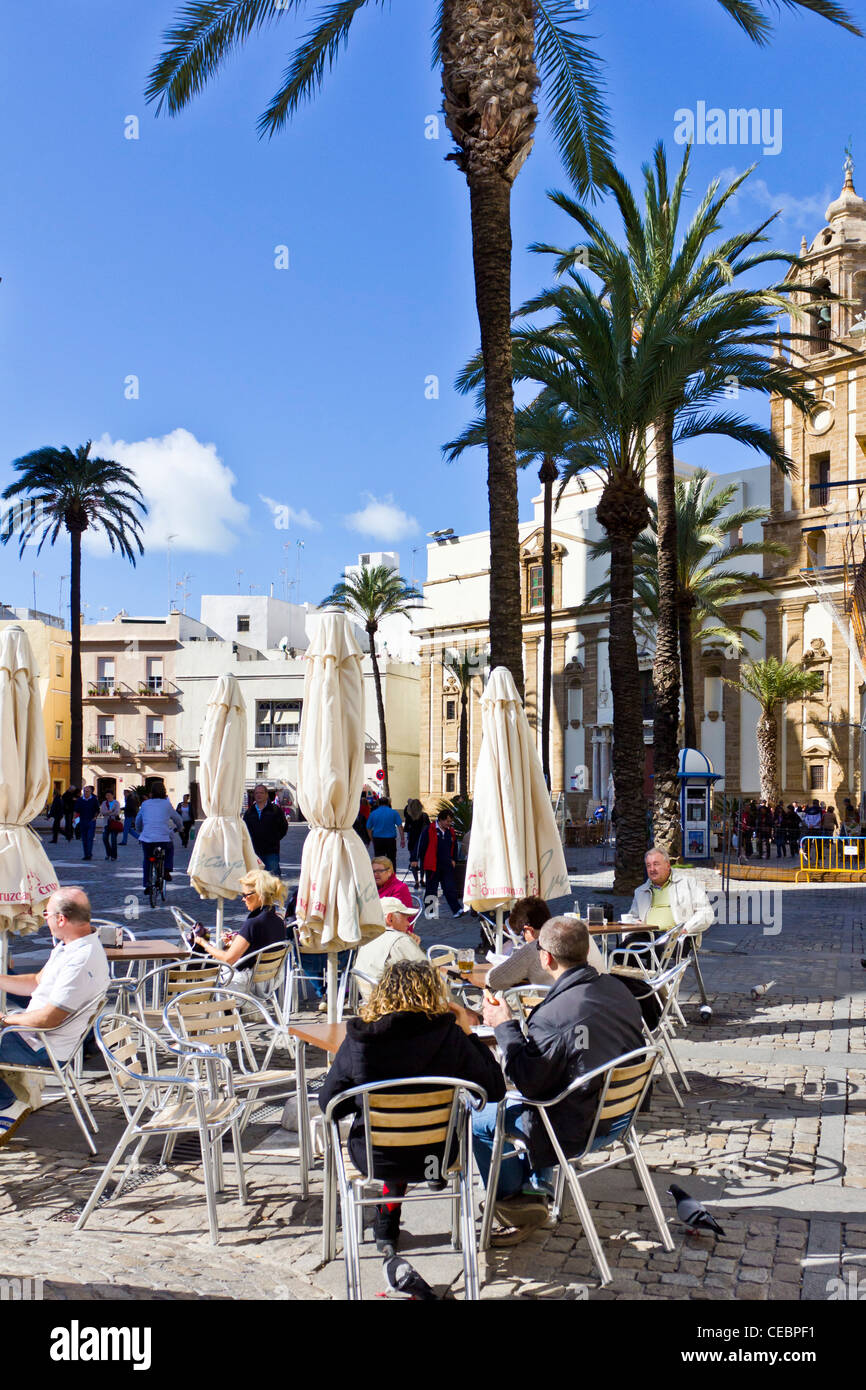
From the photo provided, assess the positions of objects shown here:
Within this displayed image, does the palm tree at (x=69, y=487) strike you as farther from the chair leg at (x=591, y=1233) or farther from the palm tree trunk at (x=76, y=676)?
the chair leg at (x=591, y=1233)

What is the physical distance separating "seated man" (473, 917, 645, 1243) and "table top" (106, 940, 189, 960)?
11.1 ft

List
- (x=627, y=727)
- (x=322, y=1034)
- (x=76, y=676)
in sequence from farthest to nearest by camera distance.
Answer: (x=76, y=676), (x=627, y=727), (x=322, y=1034)

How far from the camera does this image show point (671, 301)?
17344 mm

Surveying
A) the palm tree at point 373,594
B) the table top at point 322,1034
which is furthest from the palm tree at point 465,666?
the table top at point 322,1034

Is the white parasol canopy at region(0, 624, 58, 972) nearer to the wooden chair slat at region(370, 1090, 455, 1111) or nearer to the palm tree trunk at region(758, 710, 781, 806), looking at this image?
the wooden chair slat at region(370, 1090, 455, 1111)

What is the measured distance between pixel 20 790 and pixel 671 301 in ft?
44.8

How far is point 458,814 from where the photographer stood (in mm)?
18016

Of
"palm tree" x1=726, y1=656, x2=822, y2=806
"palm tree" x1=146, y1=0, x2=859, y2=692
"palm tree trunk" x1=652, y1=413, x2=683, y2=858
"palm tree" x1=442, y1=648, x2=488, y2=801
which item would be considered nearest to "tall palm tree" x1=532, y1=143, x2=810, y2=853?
"palm tree trunk" x1=652, y1=413, x2=683, y2=858

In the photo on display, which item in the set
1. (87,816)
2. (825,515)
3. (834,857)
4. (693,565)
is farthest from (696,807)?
(825,515)

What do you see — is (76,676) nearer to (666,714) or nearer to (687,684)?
(687,684)
